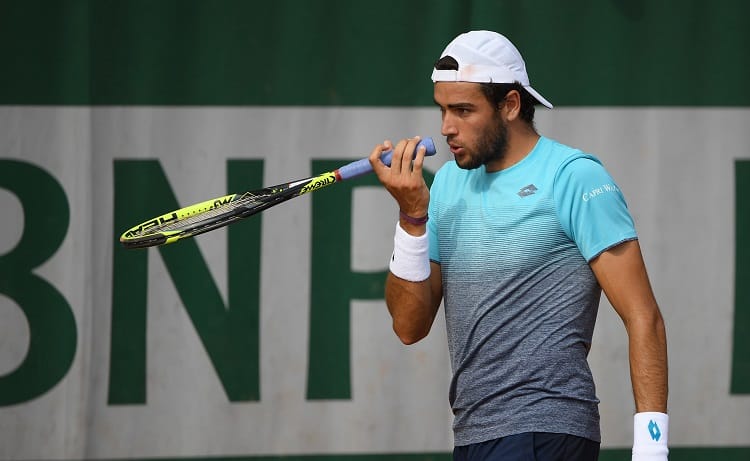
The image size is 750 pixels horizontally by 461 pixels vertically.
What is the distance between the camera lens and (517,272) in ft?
9.12

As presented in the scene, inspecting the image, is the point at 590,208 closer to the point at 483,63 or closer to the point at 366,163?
the point at 483,63

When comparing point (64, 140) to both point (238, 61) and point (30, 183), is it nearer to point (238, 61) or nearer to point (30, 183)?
point (30, 183)

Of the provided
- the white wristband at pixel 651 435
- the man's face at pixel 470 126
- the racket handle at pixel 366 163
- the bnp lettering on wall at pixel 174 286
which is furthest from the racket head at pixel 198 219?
the bnp lettering on wall at pixel 174 286

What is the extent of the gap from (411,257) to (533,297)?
32cm

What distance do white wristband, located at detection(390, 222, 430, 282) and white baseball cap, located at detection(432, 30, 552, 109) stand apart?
1.32ft

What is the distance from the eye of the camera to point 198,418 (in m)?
4.57

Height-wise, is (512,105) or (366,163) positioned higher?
(512,105)

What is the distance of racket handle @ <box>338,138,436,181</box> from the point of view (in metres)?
2.85

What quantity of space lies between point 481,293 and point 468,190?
0.28 m

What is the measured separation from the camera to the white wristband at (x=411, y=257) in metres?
2.86

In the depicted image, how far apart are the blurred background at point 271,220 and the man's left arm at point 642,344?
202 centimetres

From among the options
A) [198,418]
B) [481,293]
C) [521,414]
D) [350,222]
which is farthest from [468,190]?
[198,418]

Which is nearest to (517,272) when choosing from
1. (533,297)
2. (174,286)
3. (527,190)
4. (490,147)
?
(533,297)

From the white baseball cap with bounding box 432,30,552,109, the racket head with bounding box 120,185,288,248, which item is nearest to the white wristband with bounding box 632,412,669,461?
the white baseball cap with bounding box 432,30,552,109
